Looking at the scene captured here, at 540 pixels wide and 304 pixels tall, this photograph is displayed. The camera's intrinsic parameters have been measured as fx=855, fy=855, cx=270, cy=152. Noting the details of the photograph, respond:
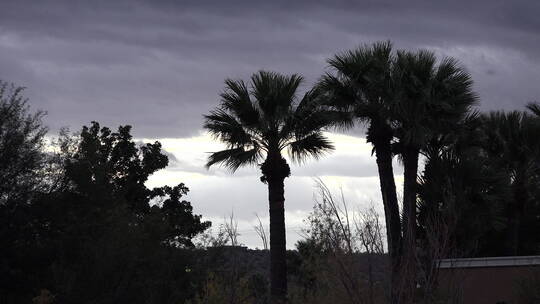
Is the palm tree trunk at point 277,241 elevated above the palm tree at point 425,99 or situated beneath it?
situated beneath

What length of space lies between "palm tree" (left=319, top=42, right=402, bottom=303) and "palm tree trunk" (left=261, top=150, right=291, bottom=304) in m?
3.33

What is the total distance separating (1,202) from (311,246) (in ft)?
46.2

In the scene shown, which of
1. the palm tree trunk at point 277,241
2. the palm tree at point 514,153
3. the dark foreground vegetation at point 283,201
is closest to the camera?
the dark foreground vegetation at point 283,201

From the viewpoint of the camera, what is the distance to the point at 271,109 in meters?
32.2

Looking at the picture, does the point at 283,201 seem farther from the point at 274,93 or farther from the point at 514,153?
the point at 514,153

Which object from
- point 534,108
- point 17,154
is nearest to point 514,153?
point 534,108

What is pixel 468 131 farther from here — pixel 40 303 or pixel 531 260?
pixel 40 303

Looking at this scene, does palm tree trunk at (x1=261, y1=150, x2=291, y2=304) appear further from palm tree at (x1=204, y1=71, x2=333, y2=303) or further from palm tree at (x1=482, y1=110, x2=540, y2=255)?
palm tree at (x1=482, y1=110, x2=540, y2=255)

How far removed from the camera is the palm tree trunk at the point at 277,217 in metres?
30.8

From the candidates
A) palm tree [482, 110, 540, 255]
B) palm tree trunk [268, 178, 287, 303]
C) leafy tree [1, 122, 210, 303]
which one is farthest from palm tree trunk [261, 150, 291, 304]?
palm tree [482, 110, 540, 255]

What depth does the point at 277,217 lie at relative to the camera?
31688mm

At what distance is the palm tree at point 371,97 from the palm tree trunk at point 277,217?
3.33 meters

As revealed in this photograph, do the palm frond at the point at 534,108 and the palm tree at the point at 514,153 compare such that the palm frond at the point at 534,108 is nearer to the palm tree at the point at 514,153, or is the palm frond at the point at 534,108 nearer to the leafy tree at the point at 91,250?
the palm tree at the point at 514,153

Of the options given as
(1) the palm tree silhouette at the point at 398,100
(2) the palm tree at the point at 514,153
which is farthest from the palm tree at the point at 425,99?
(2) the palm tree at the point at 514,153
